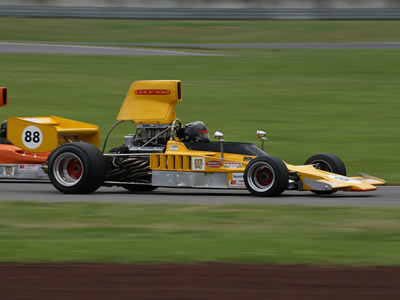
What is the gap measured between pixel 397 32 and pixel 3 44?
18.6m

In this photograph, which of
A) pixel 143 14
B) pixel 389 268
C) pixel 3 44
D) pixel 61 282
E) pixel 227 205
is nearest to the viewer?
pixel 61 282

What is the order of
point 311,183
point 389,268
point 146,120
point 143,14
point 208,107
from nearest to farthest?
point 389,268
point 311,183
point 146,120
point 208,107
point 143,14

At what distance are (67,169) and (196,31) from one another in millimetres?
28650

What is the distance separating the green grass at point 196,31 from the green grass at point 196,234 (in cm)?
2835

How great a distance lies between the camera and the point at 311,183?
38.9 feet

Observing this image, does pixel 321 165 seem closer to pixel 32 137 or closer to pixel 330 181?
pixel 330 181

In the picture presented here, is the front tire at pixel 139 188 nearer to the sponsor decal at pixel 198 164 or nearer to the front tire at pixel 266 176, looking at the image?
the sponsor decal at pixel 198 164

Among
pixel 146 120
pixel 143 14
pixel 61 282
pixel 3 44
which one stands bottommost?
pixel 61 282

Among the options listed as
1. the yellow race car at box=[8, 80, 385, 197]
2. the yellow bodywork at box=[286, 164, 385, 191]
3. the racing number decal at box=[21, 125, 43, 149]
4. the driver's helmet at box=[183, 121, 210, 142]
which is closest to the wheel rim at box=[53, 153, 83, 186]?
the yellow race car at box=[8, 80, 385, 197]

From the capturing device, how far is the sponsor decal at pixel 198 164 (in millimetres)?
12328

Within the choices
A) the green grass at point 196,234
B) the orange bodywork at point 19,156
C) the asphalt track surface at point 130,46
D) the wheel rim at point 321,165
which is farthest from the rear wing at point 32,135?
the asphalt track surface at point 130,46

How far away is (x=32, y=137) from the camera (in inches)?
515

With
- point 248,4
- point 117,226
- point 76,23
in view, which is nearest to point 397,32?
point 248,4

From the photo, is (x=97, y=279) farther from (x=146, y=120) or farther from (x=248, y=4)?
(x=248, y=4)
